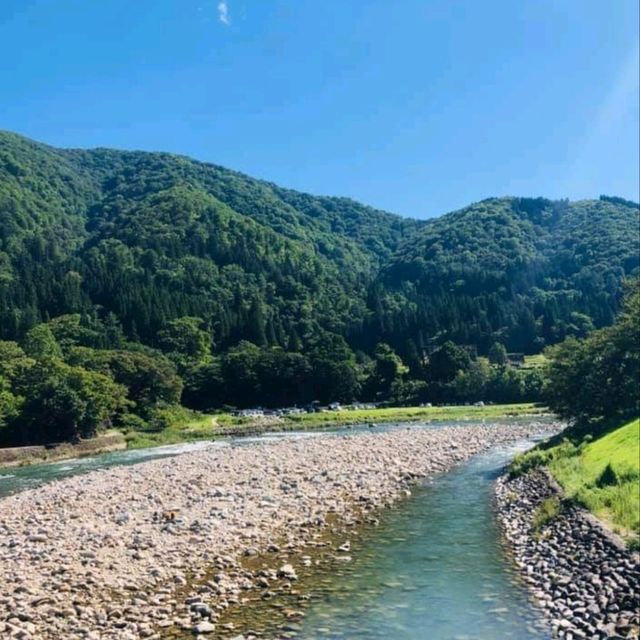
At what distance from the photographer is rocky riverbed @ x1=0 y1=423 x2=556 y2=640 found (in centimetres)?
1428

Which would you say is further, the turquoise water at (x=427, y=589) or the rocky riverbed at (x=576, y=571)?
the turquoise water at (x=427, y=589)

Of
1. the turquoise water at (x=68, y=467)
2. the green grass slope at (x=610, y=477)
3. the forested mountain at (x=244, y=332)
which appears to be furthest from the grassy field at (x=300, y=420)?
the green grass slope at (x=610, y=477)

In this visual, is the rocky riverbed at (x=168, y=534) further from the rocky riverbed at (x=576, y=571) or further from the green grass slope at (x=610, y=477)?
the green grass slope at (x=610, y=477)

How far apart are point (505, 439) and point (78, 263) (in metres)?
152

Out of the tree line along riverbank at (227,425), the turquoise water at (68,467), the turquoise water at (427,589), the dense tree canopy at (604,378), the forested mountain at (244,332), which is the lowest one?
the turquoise water at (427,589)

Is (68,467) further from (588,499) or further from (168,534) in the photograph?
(588,499)

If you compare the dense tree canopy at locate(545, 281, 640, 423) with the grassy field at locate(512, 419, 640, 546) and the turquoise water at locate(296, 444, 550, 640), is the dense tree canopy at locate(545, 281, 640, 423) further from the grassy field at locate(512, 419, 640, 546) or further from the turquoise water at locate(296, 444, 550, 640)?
the turquoise water at locate(296, 444, 550, 640)

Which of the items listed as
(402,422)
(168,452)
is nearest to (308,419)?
(402,422)

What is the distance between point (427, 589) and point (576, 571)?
3.65 m

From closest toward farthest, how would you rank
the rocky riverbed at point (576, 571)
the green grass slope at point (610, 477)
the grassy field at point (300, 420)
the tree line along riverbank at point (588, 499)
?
the rocky riverbed at point (576, 571), the tree line along riverbank at point (588, 499), the green grass slope at point (610, 477), the grassy field at point (300, 420)

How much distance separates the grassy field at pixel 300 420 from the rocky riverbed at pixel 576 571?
5310 centimetres

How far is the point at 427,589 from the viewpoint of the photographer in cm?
1590

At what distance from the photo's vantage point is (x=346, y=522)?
74.4 ft

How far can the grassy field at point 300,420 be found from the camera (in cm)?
7256
